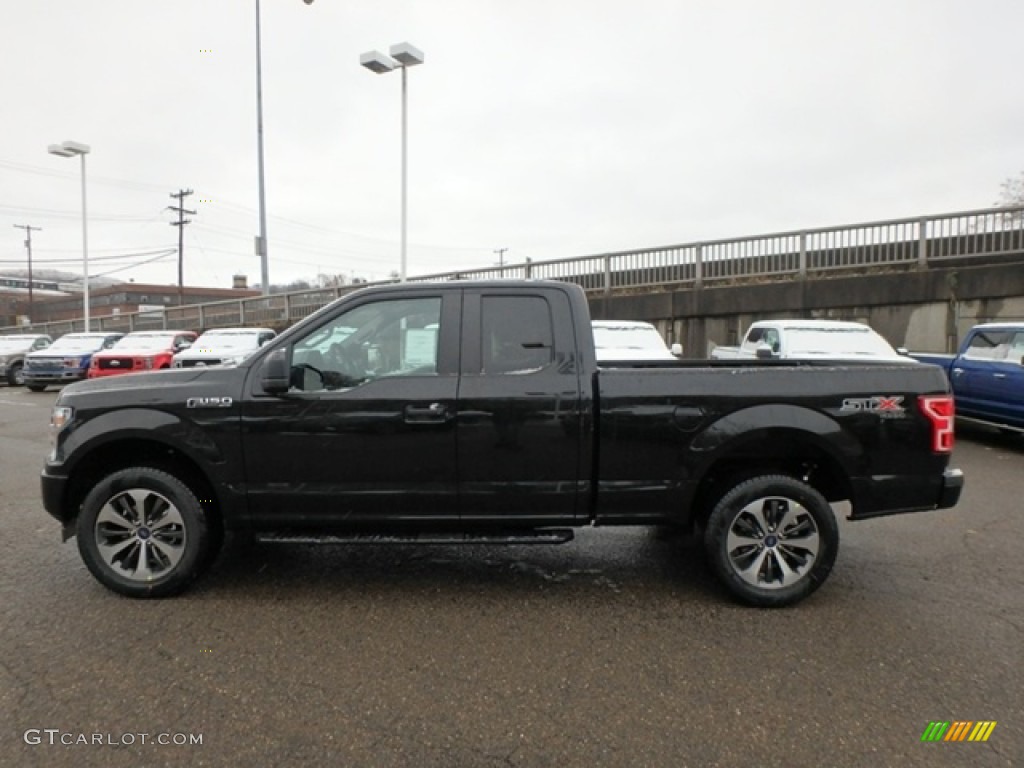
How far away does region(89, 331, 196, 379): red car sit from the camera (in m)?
15.9


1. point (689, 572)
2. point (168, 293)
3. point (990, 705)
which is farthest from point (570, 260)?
point (168, 293)

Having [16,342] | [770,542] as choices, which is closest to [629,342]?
[770,542]

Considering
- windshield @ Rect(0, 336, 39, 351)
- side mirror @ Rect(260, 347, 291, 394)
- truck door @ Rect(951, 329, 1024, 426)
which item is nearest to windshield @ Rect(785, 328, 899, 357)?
truck door @ Rect(951, 329, 1024, 426)

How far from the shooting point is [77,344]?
1988 cm

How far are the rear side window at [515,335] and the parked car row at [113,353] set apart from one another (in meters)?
10.7

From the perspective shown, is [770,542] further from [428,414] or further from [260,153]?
[260,153]

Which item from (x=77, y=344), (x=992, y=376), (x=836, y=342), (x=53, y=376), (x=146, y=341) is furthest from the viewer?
(x=77, y=344)

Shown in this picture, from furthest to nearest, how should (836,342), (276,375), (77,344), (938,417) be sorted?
(77,344) → (836,342) → (938,417) → (276,375)

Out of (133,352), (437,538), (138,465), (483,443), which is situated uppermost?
(133,352)

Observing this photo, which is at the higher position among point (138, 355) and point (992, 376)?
point (138, 355)

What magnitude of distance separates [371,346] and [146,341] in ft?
55.5

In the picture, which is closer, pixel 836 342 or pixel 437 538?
pixel 437 538

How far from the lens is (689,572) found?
461 cm

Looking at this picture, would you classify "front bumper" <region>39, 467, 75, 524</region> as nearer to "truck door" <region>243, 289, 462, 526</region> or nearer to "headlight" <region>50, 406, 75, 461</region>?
"headlight" <region>50, 406, 75, 461</region>
